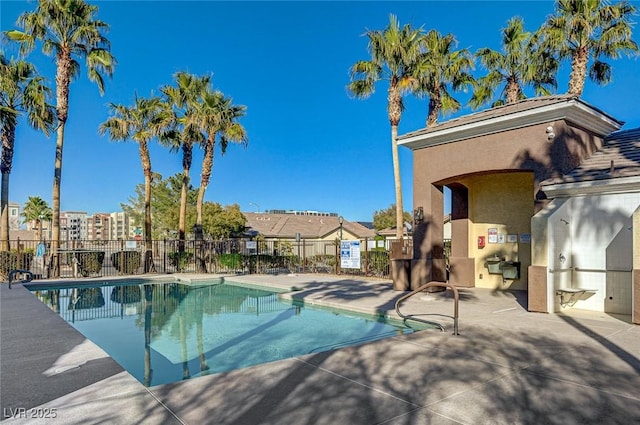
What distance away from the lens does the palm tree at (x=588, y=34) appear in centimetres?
1722

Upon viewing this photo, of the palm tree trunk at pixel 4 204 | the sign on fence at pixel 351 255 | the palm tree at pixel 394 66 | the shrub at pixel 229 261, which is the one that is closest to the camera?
the sign on fence at pixel 351 255

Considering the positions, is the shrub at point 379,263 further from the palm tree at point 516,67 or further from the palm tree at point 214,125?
the palm tree at point 516,67

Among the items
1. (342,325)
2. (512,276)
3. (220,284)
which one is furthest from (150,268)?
(512,276)

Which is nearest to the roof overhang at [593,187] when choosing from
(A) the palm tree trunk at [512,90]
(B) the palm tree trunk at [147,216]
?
(A) the palm tree trunk at [512,90]

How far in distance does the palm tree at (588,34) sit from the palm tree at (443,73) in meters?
3.69

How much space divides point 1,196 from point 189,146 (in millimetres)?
8771

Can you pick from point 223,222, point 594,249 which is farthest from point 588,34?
point 223,222

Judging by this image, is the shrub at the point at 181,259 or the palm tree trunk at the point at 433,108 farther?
the shrub at the point at 181,259

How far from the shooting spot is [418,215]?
12258 millimetres

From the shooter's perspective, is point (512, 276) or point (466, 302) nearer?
point (466, 302)

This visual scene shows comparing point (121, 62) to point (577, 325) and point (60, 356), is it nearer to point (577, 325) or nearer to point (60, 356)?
point (60, 356)

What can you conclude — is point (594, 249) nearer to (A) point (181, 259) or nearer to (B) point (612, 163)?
(B) point (612, 163)

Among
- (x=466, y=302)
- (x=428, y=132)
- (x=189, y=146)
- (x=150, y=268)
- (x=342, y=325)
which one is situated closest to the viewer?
(x=342, y=325)

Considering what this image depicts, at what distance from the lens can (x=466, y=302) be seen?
34.2 feet
